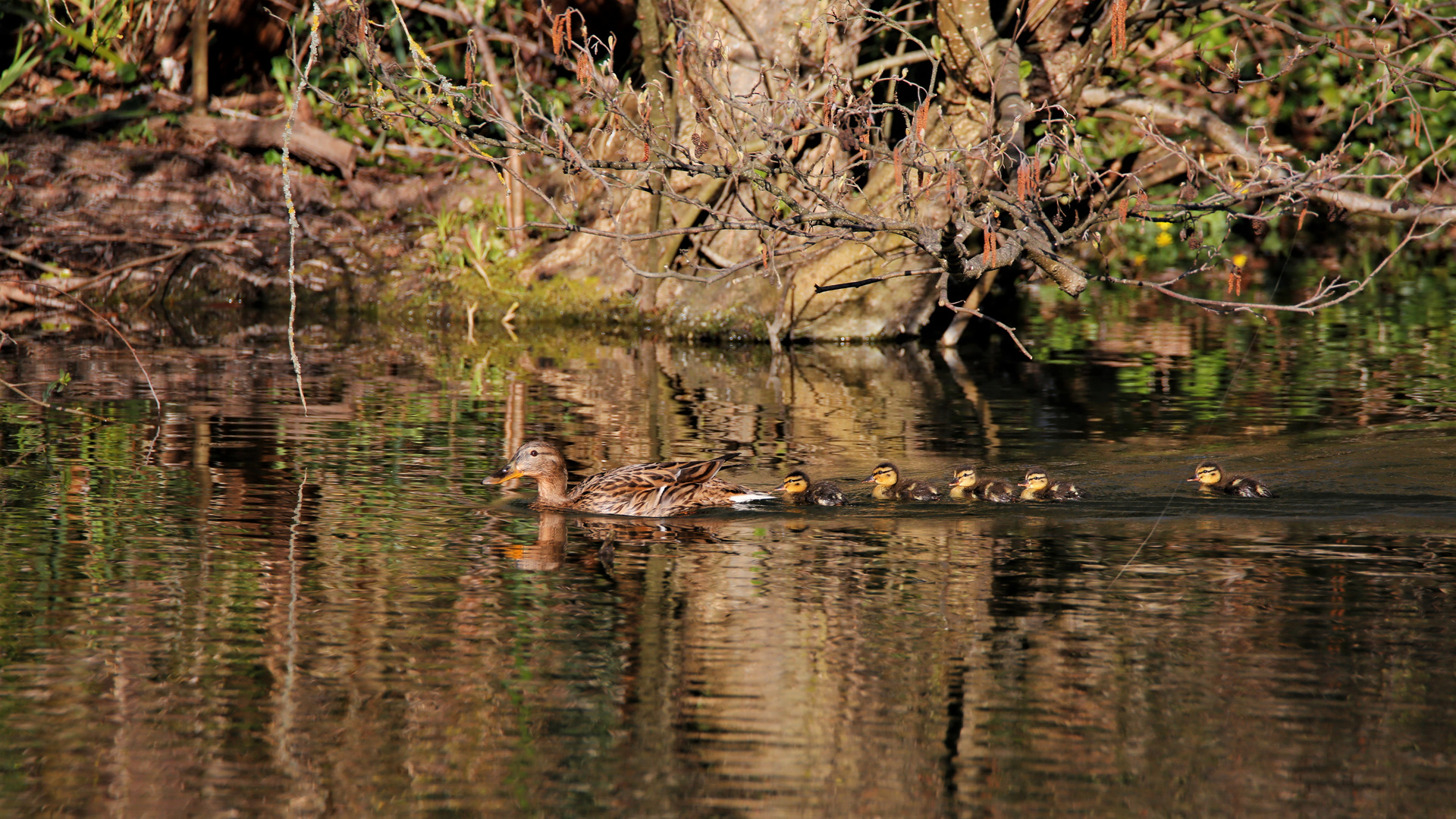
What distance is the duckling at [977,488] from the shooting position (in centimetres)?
1046

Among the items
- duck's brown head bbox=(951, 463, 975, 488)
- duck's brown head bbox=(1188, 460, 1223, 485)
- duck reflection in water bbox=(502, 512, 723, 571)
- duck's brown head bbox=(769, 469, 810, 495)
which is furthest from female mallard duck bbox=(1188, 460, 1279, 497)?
duck reflection in water bbox=(502, 512, 723, 571)

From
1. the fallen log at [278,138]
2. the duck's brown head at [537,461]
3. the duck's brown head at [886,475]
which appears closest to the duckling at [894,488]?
the duck's brown head at [886,475]

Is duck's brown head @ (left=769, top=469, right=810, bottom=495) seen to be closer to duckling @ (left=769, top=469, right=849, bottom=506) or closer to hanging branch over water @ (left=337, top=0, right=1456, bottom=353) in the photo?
duckling @ (left=769, top=469, right=849, bottom=506)

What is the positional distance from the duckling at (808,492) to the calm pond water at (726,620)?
0.15m

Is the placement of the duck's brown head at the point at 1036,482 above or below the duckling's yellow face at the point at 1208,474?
below

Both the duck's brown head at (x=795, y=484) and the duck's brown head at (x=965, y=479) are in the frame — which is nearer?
the duck's brown head at (x=795, y=484)

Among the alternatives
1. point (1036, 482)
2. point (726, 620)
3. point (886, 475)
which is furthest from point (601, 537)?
point (1036, 482)

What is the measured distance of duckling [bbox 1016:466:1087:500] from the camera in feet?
34.4

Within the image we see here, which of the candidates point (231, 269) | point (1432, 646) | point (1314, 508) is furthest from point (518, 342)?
point (1432, 646)

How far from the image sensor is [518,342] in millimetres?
19594

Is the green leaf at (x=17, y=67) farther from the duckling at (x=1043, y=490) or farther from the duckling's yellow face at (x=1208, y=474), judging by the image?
the duckling's yellow face at (x=1208, y=474)

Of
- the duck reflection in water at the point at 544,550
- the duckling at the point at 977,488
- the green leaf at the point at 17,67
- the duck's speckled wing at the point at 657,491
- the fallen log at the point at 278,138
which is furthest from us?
the fallen log at the point at 278,138

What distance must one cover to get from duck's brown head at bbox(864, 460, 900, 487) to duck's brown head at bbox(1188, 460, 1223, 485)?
72.7 inches

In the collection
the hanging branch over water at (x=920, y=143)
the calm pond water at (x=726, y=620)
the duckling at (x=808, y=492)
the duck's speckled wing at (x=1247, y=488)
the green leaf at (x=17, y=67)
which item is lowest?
the calm pond water at (x=726, y=620)
